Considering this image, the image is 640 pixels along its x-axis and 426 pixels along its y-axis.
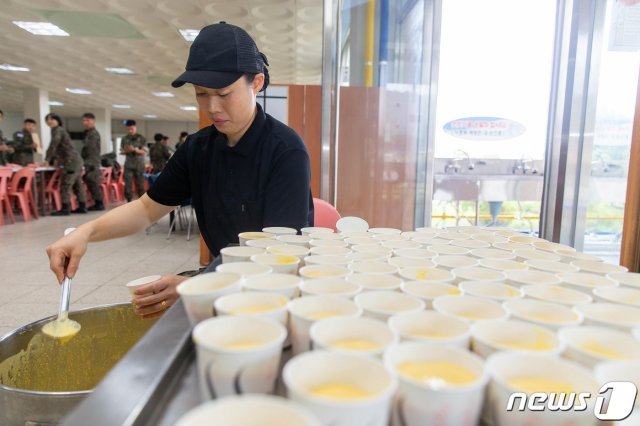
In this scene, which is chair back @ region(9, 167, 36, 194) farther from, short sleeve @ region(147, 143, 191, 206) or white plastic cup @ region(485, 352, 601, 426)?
white plastic cup @ region(485, 352, 601, 426)


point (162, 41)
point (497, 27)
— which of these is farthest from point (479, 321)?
point (162, 41)

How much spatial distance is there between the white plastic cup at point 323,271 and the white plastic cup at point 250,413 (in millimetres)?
368

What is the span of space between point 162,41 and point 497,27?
5.46 m

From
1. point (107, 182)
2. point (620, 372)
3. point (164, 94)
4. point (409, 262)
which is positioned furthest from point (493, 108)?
point (164, 94)

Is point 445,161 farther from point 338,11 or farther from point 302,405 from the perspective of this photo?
point 302,405

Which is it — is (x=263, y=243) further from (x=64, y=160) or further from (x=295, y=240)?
(x=64, y=160)

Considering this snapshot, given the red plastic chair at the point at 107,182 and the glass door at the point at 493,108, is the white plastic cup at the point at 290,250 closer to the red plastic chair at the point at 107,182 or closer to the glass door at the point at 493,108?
the glass door at the point at 493,108

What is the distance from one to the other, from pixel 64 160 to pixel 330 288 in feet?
26.0

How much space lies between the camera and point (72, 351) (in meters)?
1.09

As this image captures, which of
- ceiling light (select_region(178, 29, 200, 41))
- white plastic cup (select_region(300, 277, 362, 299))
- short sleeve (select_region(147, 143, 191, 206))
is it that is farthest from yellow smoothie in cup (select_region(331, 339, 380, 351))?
ceiling light (select_region(178, 29, 200, 41))

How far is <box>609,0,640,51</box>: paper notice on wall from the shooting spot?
1924 mm

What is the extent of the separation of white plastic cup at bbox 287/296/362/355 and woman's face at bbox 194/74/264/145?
868mm

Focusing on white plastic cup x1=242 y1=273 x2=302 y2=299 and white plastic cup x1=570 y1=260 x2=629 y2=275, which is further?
white plastic cup x1=570 y1=260 x2=629 y2=275

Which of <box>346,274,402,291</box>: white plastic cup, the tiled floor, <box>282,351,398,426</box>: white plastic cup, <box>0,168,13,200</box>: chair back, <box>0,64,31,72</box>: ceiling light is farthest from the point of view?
<box>0,64,31,72</box>: ceiling light
